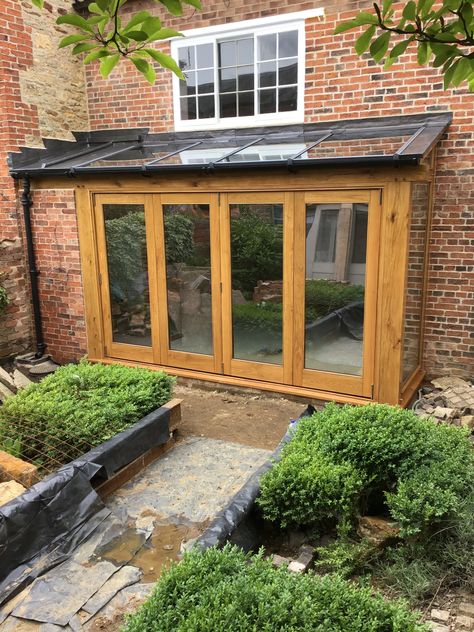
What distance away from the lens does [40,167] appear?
736 centimetres

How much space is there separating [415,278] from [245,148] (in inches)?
101

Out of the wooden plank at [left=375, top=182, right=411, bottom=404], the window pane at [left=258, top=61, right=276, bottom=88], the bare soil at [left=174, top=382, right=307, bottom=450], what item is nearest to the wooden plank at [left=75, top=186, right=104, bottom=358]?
the bare soil at [left=174, top=382, right=307, bottom=450]

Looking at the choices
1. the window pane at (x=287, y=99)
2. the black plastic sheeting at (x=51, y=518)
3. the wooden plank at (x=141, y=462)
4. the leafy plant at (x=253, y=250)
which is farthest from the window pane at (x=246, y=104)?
the black plastic sheeting at (x=51, y=518)

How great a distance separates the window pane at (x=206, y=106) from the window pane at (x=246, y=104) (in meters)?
0.43

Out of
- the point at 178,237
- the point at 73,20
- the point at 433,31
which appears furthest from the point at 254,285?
the point at 73,20

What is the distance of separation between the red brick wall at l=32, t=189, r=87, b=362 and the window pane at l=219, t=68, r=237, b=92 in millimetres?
2597

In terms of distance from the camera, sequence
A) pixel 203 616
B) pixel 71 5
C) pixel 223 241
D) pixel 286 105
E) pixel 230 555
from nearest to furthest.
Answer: pixel 203 616 → pixel 230 555 → pixel 223 241 → pixel 286 105 → pixel 71 5

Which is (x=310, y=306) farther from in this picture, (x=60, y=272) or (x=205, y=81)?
(x=205, y=81)

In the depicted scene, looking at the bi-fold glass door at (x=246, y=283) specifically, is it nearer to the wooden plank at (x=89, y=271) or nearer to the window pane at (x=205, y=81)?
the wooden plank at (x=89, y=271)

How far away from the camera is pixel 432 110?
20.5 feet

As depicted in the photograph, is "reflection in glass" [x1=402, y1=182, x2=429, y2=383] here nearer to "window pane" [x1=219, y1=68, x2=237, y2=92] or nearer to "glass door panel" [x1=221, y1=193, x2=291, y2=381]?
"glass door panel" [x1=221, y1=193, x2=291, y2=381]

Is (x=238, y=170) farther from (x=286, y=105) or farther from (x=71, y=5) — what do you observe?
(x=71, y=5)

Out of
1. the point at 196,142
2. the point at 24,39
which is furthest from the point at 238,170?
the point at 24,39

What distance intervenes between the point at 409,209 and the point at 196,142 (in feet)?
11.5
